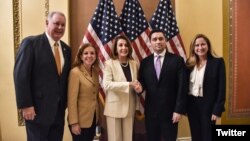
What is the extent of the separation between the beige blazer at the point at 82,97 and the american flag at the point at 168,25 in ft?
4.44

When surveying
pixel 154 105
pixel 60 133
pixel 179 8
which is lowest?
pixel 60 133

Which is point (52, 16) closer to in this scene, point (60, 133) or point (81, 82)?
point (81, 82)

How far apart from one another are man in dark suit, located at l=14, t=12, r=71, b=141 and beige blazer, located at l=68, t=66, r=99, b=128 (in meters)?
0.12

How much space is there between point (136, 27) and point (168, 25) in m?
0.41

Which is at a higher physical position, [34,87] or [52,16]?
[52,16]

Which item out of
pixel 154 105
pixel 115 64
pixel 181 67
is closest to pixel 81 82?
pixel 115 64

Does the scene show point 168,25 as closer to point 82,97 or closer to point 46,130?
point 82,97

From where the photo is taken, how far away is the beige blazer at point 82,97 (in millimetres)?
2582

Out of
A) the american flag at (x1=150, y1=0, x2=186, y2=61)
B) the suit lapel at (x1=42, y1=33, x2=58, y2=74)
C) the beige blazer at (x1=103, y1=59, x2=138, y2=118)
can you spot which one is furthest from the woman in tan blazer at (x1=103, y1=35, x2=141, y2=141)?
the american flag at (x1=150, y1=0, x2=186, y2=61)

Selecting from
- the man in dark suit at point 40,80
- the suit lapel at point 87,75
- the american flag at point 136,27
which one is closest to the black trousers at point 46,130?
the man in dark suit at point 40,80

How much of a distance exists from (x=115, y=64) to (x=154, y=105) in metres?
0.55

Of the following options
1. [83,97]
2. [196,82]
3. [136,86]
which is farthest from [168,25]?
[83,97]

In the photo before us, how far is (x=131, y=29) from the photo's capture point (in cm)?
368

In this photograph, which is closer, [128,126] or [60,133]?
[60,133]
